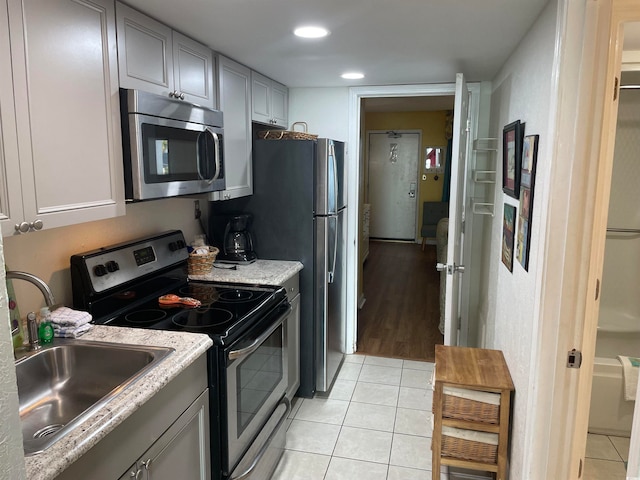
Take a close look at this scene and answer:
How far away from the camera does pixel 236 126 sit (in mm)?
2711

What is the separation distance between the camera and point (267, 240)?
306 centimetres

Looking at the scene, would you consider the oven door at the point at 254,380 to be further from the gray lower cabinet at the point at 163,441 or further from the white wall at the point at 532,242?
the white wall at the point at 532,242

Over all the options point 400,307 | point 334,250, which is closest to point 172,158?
point 334,250

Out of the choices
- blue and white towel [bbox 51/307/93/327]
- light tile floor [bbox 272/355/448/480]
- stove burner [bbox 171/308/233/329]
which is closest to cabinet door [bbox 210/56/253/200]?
stove burner [bbox 171/308/233/329]

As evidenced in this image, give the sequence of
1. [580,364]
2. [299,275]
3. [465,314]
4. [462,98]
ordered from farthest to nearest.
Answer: [465,314] < [299,275] < [462,98] < [580,364]

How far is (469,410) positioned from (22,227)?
6.08ft

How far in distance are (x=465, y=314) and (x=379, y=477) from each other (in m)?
1.57

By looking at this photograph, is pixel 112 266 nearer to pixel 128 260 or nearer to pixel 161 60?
pixel 128 260

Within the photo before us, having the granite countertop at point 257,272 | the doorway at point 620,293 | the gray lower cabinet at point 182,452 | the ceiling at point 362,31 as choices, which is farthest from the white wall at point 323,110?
the gray lower cabinet at point 182,452

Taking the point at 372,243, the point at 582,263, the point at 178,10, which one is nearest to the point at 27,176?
the point at 178,10

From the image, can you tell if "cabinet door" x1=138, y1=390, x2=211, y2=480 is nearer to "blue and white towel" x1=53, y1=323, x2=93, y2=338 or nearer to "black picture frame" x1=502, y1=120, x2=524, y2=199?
"blue and white towel" x1=53, y1=323, x2=93, y2=338

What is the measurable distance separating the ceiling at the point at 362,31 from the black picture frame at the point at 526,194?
513 mm

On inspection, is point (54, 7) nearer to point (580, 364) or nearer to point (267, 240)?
point (267, 240)

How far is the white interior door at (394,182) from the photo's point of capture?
854 cm
